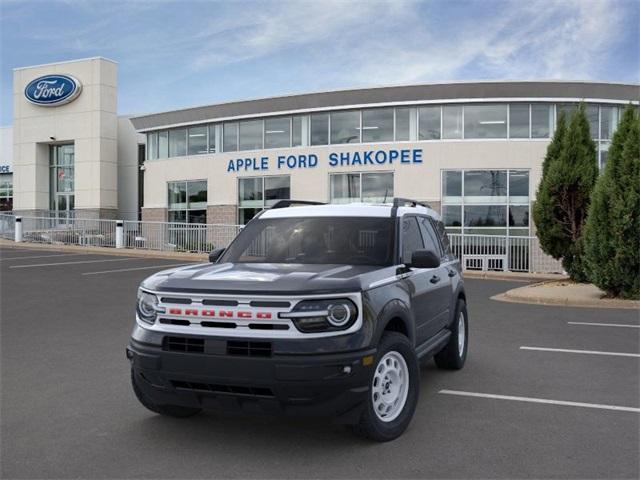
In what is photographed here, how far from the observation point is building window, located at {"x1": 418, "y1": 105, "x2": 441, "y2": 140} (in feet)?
86.5

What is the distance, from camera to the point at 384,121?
27188mm

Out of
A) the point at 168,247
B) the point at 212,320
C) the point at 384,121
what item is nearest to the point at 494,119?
the point at 384,121

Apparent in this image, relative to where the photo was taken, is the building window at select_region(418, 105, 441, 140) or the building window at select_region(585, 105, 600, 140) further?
the building window at select_region(418, 105, 441, 140)

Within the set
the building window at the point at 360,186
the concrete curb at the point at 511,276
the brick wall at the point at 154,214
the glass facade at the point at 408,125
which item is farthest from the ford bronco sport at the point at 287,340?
the brick wall at the point at 154,214

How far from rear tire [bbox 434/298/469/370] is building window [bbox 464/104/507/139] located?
65.2 ft

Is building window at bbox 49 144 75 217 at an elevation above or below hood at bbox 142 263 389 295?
above

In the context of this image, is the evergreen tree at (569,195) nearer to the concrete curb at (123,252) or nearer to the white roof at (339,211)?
the concrete curb at (123,252)

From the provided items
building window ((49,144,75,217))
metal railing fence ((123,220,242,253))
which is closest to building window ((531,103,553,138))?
metal railing fence ((123,220,242,253))

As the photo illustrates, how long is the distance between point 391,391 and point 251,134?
2645 centimetres

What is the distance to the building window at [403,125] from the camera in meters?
26.7

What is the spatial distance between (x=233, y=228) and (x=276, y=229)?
20435 mm

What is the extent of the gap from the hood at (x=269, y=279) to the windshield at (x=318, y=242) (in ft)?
1.08

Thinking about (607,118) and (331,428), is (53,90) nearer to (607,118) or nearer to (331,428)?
(607,118)

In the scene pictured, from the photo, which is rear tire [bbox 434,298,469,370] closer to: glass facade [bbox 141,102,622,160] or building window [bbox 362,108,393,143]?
glass facade [bbox 141,102,622,160]
